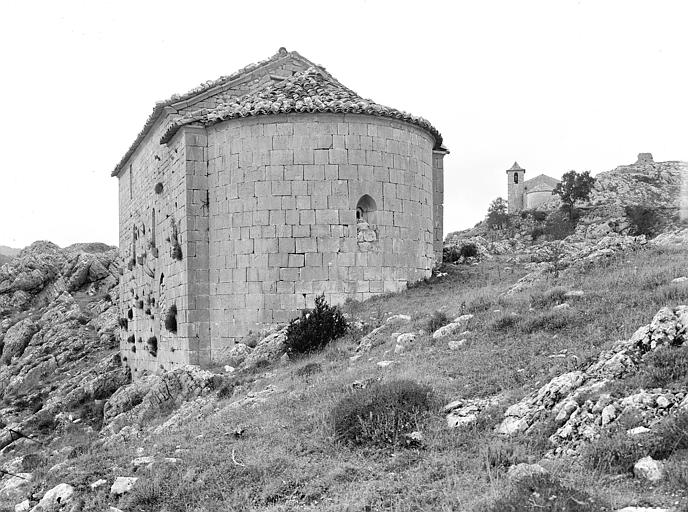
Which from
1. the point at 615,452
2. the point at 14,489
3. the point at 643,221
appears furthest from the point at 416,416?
the point at 643,221

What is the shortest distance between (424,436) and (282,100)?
1113cm

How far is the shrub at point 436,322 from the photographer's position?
435 inches

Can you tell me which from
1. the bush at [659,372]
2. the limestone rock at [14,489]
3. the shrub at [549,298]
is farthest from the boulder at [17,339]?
the bush at [659,372]

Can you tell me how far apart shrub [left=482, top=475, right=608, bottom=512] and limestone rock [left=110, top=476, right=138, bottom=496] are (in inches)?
153

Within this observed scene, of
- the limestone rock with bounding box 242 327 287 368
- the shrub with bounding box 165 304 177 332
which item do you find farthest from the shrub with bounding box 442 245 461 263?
the limestone rock with bounding box 242 327 287 368

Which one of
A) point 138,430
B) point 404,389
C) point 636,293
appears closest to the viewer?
point 404,389

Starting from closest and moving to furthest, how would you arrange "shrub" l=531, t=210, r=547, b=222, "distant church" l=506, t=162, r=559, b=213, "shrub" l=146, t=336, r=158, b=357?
"shrub" l=146, t=336, r=158, b=357 < "shrub" l=531, t=210, r=547, b=222 < "distant church" l=506, t=162, r=559, b=213

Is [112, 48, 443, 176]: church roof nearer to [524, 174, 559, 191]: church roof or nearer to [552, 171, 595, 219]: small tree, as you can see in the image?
[552, 171, 595, 219]: small tree

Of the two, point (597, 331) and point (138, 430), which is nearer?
point (597, 331)

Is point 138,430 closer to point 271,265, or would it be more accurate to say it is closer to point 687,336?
point 271,265

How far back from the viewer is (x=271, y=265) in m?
15.3

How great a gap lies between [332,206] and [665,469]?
1143 centimetres

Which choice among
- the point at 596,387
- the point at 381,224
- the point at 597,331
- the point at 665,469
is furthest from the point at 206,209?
the point at 665,469

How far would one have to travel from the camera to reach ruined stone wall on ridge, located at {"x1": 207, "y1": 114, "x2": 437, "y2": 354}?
1536cm
